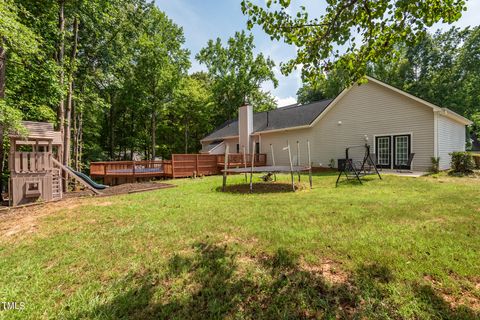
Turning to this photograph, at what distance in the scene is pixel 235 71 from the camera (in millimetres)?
30656

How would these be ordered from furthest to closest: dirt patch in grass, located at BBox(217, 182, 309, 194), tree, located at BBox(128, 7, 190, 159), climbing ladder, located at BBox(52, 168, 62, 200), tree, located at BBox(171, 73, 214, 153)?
1. tree, located at BBox(171, 73, 214, 153)
2. tree, located at BBox(128, 7, 190, 159)
3. dirt patch in grass, located at BBox(217, 182, 309, 194)
4. climbing ladder, located at BBox(52, 168, 62, 200)

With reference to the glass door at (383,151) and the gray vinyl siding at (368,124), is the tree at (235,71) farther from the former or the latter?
the glass door at (383,151)

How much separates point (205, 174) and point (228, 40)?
74.5 ft

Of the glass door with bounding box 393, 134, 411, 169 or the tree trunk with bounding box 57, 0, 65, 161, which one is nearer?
the tree trunk with bounding box 57, 0, 65, 161

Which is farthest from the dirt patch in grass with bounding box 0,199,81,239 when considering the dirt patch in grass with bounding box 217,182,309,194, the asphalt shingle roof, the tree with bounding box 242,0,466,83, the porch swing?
the asphalt shingle roof

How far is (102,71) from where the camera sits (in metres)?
15.2

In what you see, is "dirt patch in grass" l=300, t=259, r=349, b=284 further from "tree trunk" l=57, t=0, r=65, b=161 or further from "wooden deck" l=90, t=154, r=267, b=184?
"wooden deck" l=90, t=154, r=267, b=184

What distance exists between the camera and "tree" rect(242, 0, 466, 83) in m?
3.60

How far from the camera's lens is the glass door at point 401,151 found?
12.2m

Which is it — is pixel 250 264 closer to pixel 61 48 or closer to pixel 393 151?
pixel 393 151

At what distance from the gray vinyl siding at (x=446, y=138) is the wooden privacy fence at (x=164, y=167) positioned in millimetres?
12561

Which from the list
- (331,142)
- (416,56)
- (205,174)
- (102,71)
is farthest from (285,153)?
(416,56)

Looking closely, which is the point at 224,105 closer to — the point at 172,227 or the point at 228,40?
the point at 228,40

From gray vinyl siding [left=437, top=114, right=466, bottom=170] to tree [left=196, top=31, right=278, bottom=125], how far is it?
2176cm
